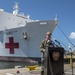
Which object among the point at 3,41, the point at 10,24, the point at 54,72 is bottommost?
the point at 54,72

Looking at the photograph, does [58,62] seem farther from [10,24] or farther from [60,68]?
[10,24]

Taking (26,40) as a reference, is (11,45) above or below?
below

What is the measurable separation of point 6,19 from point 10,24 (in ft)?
2.17

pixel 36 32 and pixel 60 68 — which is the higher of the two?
pixel 36 32

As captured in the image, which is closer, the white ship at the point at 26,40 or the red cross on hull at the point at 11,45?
the white ship at the point at 26,40

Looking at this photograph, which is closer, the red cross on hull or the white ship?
the white ship

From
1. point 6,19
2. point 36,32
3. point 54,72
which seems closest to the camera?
point 54,72

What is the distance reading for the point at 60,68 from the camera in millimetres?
3553

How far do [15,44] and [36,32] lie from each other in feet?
7.47

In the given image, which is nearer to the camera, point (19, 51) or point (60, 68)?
point (60, 68)

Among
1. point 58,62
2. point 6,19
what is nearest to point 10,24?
point 6,19

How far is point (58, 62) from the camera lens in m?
3.55

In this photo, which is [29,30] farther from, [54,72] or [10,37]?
[54,72]

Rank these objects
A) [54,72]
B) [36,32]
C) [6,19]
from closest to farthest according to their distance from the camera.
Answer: [54,72] → [36,32] → [6,19]
